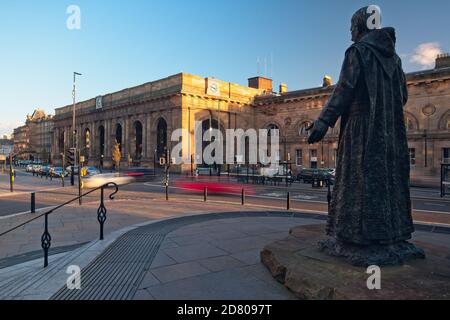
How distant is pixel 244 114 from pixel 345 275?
57695mm

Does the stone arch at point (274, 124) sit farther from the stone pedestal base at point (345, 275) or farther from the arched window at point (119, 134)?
the stone pedestal base at point (345, 275)

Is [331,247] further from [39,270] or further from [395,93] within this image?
[39,270]

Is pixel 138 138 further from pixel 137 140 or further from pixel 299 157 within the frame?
pixel 299 157

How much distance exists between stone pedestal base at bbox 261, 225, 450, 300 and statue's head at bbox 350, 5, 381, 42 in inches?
137

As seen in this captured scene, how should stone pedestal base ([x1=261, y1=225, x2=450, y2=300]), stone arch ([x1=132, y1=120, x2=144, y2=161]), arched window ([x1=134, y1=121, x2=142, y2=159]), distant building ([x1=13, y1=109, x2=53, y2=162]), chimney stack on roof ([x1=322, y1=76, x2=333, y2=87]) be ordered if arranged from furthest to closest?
distant building ([x1=13, y1=109, x2=53, y2=162]) → arched window ([x1=134, y1=121, x2=142, y2=159]) → stone arch ([x1=132, y1=120, x2=144, y2=161]) → chimney stack on roof ([x1=322, y1=76, x2=333, y2=87]) → stone pedestal base ([x1=261, y1=225, x2=450, y2=300])

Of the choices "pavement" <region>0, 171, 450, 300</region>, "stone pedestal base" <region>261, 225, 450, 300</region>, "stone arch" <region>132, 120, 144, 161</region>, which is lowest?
"pavement" <region>0, 171, 450, 300</region>

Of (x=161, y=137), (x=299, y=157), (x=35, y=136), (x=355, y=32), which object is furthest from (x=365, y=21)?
(x=35, y=136)

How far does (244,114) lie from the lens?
60.8 meters

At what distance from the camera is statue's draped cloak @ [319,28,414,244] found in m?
4.55

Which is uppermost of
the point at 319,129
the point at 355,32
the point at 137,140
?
the point at 137,140

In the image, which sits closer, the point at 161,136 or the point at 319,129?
the point at 319,129

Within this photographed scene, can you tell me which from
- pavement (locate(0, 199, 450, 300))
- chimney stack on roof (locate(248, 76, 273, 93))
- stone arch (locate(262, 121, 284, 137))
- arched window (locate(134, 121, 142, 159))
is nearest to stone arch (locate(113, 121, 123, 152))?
arched window (locate(134, 121, 142, 159))

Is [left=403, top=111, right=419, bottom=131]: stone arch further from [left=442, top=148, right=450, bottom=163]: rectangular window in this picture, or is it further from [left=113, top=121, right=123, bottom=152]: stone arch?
[left=113, top=121, right=123, bottom=152]: stone arch

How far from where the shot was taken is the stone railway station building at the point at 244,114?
39.6 meters
